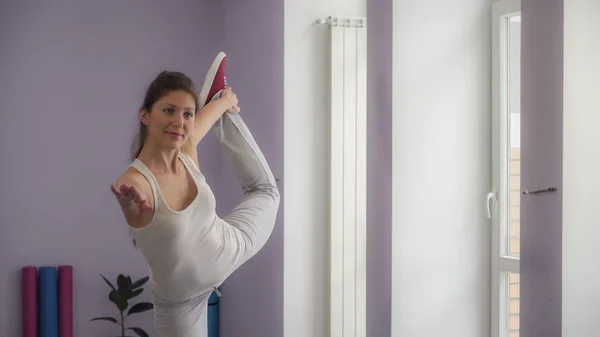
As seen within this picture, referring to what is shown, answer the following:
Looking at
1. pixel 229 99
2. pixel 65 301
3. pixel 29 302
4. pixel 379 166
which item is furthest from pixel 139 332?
pixel 229 99

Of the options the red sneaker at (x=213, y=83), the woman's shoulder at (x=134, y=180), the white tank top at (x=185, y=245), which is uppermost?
the red sneaker at (x=213, y=83)

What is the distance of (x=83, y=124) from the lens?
455 cm

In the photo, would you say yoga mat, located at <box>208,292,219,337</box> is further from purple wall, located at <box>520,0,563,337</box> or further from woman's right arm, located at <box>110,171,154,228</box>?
woman's right arm, located at <box>110,171,154,228</box>

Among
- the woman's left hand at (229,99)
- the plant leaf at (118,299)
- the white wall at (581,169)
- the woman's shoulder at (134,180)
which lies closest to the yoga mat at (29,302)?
the plant leaf at (118,299)

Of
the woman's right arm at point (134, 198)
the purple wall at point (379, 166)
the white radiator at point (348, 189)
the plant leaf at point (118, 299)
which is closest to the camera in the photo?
the woman's right arm at point (134, 198)

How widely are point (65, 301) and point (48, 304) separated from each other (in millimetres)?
96

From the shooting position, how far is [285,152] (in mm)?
3783

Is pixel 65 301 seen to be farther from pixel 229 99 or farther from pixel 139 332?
pixel 229 99

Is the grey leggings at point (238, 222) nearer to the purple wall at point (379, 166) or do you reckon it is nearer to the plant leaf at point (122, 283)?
the purple wall at point (379, 166)

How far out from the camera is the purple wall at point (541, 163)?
246 centimetres

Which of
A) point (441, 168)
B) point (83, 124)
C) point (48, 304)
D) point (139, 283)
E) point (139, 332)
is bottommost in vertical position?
point (139, 332)

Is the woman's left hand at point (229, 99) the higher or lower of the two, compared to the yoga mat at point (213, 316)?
higher

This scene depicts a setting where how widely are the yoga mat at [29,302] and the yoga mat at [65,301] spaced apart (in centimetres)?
14

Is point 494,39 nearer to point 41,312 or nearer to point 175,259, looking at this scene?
point 175,259
